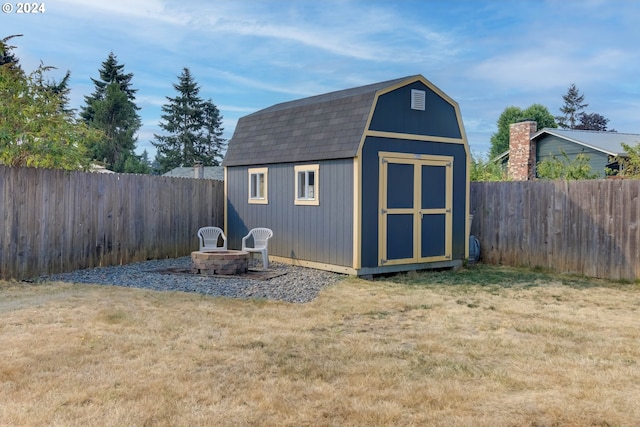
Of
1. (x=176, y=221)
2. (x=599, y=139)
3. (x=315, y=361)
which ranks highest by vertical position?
(x=599, y=139)

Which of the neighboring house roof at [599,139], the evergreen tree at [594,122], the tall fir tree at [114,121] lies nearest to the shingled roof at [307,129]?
the neighboring house roof at [599,139]

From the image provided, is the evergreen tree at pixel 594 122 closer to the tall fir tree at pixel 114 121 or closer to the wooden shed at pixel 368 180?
the tall fir tree at pixel 114 121

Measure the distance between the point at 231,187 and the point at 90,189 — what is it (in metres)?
3.14

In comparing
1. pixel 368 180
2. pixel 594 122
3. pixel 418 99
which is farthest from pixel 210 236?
pixel 594 122

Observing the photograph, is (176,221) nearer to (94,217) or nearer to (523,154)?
(94,217)

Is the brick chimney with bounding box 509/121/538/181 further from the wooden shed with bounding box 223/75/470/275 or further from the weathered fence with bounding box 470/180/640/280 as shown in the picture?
the wooden shed with bounding box 223/75/470/275

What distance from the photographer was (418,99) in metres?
9.36

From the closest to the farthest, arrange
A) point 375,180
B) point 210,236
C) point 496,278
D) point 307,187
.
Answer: point 375,180 < point 496,278 < point 307,187 < point 210,236

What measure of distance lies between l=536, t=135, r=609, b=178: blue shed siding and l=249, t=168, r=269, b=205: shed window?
14.7 meters

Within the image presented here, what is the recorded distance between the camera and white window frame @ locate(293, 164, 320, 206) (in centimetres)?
935

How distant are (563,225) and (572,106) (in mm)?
52137

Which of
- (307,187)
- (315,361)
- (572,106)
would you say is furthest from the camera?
(572,106)

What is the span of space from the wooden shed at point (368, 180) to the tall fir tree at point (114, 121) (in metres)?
21.0

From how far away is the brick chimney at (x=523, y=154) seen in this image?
22.8 metres
